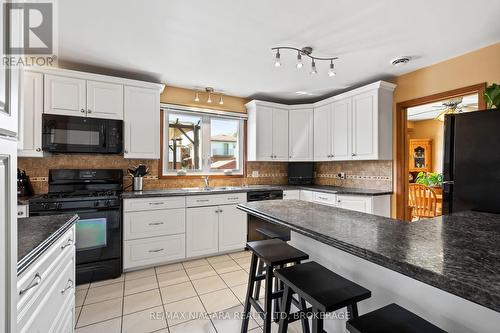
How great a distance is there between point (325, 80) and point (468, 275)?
3124 mm

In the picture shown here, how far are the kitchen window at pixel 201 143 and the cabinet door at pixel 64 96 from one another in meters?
1.04

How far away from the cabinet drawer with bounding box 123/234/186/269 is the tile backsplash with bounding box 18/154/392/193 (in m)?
0.84

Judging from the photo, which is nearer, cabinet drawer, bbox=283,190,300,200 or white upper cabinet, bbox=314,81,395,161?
white upper cabinet, bbox=314,81,395,161

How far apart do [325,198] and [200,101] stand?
2446 millimetres

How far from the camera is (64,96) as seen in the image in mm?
2621

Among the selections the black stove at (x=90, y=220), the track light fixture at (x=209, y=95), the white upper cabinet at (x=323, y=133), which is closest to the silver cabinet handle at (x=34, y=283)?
the black stove at (x=90, y=220)

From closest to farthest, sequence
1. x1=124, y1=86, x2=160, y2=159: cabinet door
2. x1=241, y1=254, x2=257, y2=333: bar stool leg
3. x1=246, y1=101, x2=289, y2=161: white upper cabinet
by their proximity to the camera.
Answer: x1=241, y1=254, x2=257, y2=333: bar stool leg
x1=124, y1=86, x2=160, y2=159: cabinet door
x1=246, y1=101, x2=289, y2=161: white upper cabinet

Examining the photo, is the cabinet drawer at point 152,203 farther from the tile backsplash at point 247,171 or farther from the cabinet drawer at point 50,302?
the cabinet drawer at point 50,302

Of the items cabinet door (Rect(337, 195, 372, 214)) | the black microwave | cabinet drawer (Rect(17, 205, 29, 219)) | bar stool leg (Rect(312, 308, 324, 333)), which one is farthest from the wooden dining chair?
cabinet drawer (Rect(17, 205, 29, 219))

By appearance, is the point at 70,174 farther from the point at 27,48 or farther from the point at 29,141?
the point at 27,48

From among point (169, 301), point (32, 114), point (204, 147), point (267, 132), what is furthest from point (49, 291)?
point (267, 132)

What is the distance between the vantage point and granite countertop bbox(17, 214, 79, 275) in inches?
35.7

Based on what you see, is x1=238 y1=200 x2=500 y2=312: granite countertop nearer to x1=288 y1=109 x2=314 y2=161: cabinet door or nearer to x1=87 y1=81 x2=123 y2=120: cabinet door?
x1=87 y1=81 x2=123 y2=120: cabinet door

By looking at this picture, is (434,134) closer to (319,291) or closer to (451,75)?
(451,75)
